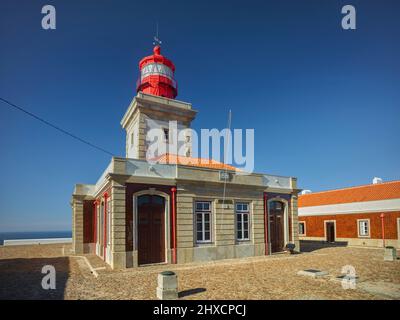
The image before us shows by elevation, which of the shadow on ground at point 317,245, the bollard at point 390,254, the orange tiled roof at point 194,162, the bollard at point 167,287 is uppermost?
the orange tiled roof at point 194,162

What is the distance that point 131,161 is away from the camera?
1412cm

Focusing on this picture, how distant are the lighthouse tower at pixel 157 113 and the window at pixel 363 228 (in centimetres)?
1574

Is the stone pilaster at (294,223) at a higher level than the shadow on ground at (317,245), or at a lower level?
higher

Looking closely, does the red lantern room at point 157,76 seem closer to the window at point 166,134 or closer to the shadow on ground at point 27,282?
the window at point 166,134

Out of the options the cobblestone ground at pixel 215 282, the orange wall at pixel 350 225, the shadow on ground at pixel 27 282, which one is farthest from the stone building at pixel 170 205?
the orange wall at pixel 350 225

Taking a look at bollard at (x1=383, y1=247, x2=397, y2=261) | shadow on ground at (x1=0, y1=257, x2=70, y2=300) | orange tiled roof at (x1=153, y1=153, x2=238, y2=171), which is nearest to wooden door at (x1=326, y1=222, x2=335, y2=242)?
bollard at (x1=383, y1=247, x2=397, y2=261)

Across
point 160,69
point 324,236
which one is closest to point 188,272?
point 160,69

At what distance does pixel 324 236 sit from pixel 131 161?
2219 centimetres

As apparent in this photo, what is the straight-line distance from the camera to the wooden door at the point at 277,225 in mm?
18891

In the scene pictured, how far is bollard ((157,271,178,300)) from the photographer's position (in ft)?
26.4

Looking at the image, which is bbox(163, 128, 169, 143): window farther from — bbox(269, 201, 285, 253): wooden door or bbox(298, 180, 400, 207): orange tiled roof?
bbox(298, 180, 400, 207): orange tiled roof

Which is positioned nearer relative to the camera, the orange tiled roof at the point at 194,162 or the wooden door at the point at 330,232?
the orange tiled roof at the point at 194,162

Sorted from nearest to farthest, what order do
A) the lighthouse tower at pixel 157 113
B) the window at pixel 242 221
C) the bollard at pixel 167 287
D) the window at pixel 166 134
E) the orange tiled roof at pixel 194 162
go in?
the bollard at pixel 167 287 < the window at pixel 242 221 < the orange tiled roof at pixel 194 162 < the lighthouse tower at pixel 157 113 < the window at pixel 166 134
